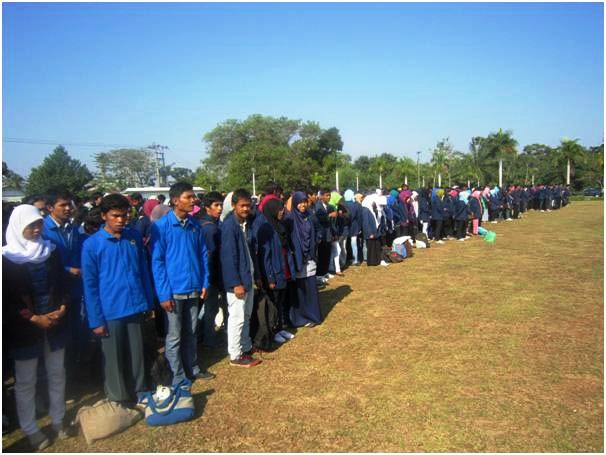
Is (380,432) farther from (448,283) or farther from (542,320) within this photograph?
(448,283)

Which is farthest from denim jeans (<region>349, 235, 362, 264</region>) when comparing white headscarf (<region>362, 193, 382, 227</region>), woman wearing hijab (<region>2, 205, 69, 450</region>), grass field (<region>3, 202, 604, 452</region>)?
woman wearing hijab (<region>2, 205, 69, 450</region>)

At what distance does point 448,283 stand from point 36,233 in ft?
22.0

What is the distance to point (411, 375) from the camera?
13.9ft

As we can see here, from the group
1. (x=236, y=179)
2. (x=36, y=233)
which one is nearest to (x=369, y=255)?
(x=36, y=233)

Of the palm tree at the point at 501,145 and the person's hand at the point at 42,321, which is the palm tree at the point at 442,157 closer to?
the palm tree at the point at 501,145

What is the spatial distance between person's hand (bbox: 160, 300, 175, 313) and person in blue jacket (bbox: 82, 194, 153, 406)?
18 cm

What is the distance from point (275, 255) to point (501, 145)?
52.7 metres

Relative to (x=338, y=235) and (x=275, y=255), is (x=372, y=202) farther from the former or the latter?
(x=275, y=255)

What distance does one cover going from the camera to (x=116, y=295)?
11.3 feet

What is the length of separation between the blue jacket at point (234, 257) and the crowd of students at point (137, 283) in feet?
0.03

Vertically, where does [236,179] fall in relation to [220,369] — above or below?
above

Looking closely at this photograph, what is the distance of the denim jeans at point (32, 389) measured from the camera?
322 centimetres

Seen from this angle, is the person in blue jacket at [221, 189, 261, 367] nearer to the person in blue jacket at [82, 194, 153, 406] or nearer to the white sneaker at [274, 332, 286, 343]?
the white sneaker at [274, 332, 286, 343]

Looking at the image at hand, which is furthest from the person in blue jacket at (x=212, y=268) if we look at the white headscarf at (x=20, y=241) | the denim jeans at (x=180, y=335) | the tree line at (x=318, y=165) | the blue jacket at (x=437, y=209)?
the tree line at (x=318, y=165)
